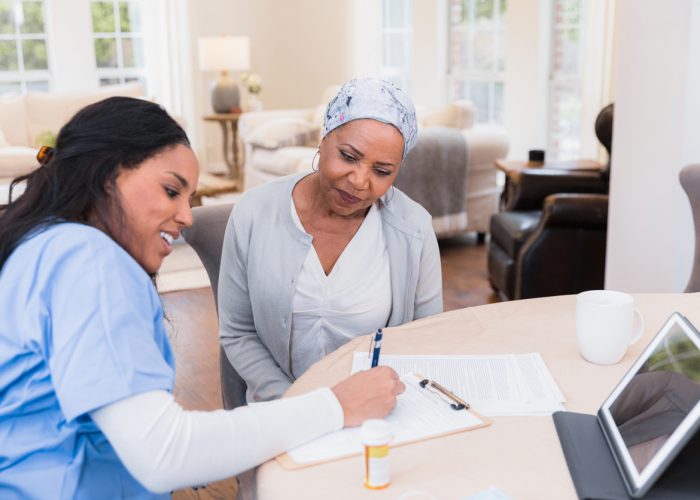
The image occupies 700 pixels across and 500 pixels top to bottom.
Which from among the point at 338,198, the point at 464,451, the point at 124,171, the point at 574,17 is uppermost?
the point at 574,17

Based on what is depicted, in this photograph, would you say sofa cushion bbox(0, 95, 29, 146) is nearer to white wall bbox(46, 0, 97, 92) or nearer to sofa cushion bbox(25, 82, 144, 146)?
sofa cushion bbox(25, 82, 144, 146)

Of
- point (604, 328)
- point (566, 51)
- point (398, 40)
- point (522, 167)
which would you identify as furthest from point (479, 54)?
point (604, 328)

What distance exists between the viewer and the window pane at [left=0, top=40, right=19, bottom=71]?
712 centimetres

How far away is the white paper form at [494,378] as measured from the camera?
123cm

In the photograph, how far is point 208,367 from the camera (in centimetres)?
335

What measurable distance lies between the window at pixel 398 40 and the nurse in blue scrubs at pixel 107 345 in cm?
639

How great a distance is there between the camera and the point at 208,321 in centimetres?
396

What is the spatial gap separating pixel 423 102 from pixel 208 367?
4.32 meters

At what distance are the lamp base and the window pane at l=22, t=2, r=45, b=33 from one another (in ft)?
5.23

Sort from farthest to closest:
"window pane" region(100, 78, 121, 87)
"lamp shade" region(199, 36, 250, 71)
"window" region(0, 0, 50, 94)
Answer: "window pane" region(100, 78, 121, 87)
"window" region(0, 0, 50, 94)
"lamp shade" region(199, 36, 250, 71)

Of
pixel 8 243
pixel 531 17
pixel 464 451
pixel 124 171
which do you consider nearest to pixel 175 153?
pixel 124 171

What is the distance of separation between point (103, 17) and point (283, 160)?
9.46 feet

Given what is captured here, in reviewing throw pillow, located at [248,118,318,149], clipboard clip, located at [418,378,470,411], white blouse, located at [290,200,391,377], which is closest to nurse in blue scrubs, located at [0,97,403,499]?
clipboard clip, located at [418,378,470,411]

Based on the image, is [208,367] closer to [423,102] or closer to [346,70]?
[423,102]
